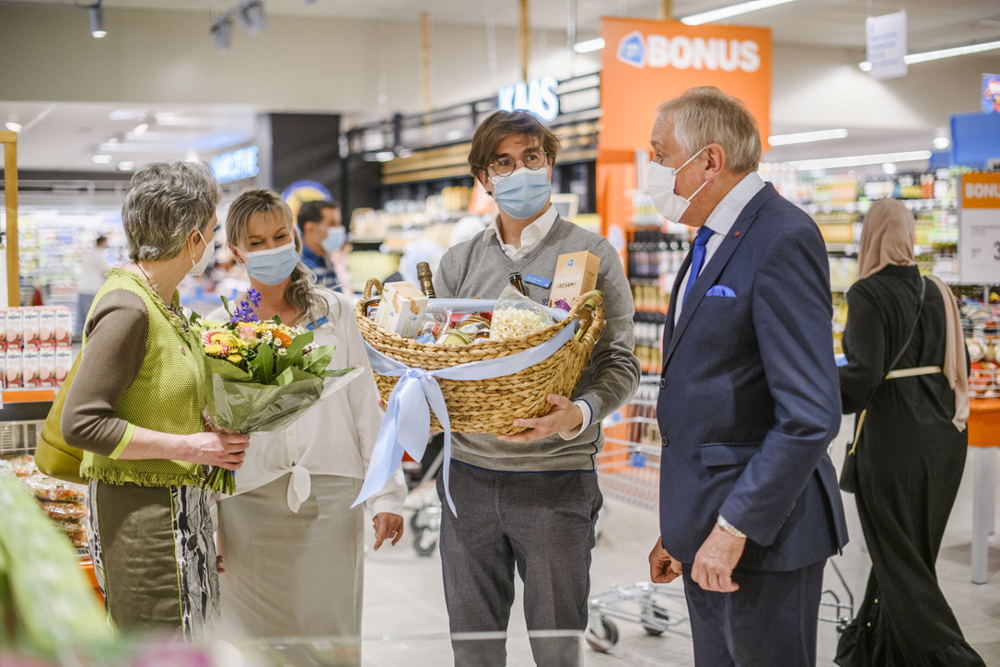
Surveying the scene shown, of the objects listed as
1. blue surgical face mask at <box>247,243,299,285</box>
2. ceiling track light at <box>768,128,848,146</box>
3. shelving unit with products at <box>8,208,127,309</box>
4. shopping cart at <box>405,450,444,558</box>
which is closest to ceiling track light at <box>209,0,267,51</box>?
shopping cart at <box>405,450,444,558</box>

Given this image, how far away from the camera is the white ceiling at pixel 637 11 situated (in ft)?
40.6

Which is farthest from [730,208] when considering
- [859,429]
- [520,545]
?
[859,429]

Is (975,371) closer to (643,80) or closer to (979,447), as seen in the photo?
(979,447)

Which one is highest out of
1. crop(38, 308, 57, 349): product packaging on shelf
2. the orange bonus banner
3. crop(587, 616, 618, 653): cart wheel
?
the orange bonus banner

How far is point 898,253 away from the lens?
153 inches

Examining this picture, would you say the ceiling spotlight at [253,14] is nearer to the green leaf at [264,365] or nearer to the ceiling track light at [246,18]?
the ceiling track light at [246,18]

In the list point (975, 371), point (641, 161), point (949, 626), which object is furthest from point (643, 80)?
point (949, 626)

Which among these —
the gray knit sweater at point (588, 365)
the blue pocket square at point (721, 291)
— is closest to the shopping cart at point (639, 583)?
the gray knit sweater at point (588, 365)

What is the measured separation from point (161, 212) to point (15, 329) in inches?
70.8

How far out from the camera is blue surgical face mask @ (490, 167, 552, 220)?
2.40 m

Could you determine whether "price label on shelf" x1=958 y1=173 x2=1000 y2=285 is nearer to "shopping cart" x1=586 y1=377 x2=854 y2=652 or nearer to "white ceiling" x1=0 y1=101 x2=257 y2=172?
"shopping cart" x1=586 y1=377 x2=854 y2=652

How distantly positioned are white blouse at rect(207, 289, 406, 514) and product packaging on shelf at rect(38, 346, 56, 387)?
4.25ft

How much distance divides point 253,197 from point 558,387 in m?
1.30

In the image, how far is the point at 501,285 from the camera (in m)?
2.44
